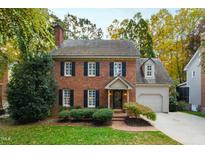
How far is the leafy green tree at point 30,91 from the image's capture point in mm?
12867

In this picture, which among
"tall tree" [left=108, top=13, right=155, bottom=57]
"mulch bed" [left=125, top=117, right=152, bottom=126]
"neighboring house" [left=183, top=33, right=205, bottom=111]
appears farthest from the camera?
"tall tree" [left=108, top=13, right=155, bottom=57]

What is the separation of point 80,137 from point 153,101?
28.8 feet

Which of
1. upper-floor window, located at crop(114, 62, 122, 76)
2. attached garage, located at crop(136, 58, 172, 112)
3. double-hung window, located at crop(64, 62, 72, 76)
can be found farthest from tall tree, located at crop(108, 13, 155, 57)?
double-hung window, located at crop(64, 62, 72, 76)

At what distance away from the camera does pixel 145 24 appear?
21172mm

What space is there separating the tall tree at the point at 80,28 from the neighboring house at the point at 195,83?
749 cm

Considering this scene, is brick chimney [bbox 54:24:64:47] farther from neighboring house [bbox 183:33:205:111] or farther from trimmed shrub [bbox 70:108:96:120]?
neighboring house [bbox 183:33:205:111]

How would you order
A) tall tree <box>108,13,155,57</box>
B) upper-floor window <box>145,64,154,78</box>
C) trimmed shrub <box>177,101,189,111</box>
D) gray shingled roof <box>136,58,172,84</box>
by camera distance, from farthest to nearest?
tall tree <box>108,13,155,57</box>
trimmed shrub <box>177,101,189,111</box>
upper-floor window <box>145,64,154,78</box>
gray shingled roof <box>136,58,172,84</box>

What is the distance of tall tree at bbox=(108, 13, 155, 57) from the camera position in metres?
20.5

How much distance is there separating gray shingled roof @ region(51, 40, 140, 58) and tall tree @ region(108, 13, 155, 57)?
4.55 meters

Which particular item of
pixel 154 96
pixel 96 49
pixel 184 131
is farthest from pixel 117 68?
pixel 184 131

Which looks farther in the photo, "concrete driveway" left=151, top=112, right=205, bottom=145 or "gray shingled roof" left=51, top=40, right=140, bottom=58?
"gray shingled roof" left=51, top=40, right=140, bottom=58

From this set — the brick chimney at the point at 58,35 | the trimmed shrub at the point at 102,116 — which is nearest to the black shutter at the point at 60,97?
the brick chimney at the point at 58,35

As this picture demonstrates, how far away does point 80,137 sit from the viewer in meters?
9.33

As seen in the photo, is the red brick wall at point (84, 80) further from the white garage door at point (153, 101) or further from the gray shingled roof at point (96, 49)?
the white garage door at point (153, 101)
